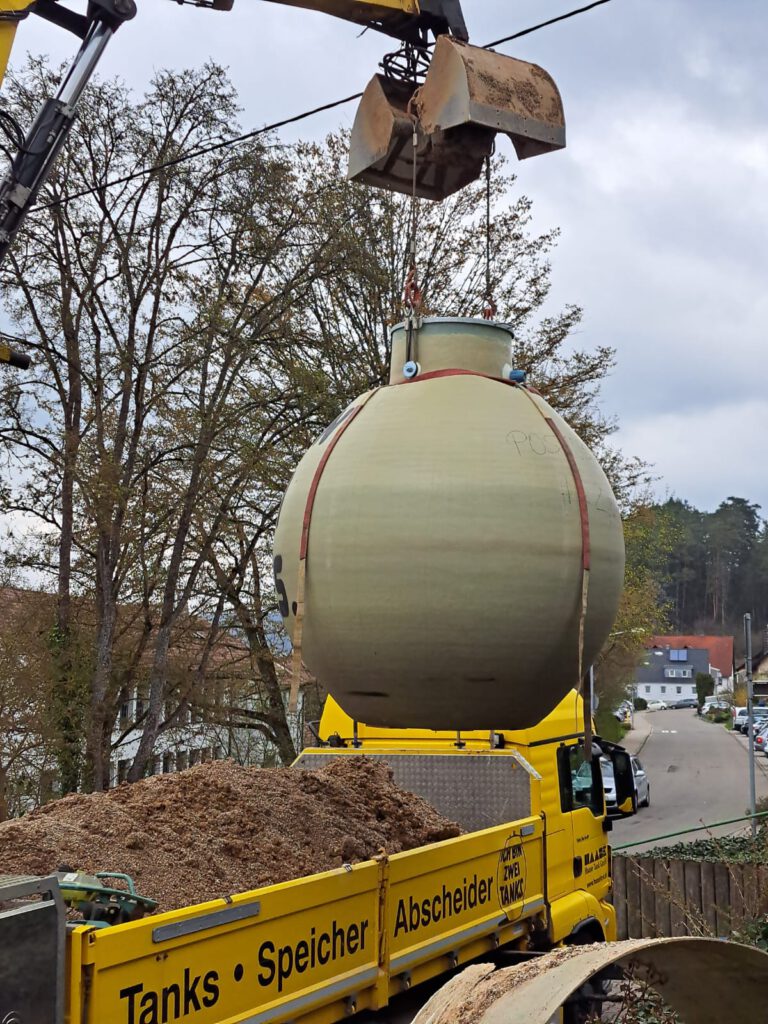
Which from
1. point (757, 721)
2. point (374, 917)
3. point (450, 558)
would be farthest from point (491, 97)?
point (757, 721)

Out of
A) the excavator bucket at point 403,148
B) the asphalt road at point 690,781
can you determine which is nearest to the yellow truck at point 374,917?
the asphalt road at point 690,781

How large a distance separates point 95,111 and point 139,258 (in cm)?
182

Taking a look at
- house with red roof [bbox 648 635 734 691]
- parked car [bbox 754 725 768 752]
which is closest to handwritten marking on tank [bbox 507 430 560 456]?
parked car [bbox 754 725 768 752]

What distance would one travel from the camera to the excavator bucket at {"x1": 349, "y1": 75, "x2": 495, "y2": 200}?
12.0 feet

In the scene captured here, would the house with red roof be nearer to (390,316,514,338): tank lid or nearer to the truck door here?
the truck door

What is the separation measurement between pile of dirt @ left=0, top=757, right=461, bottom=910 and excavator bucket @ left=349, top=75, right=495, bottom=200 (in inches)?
110

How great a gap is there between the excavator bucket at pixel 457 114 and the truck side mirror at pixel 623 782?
4900 mm

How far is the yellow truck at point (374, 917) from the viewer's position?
3184 mm

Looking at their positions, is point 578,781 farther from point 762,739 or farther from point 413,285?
point 762,739

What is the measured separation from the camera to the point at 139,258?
13.2 meters

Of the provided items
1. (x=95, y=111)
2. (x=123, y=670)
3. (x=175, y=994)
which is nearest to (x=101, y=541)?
(x=123, y=670)

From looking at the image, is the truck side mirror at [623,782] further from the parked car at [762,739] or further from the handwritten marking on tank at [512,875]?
the parked car at [762,739]

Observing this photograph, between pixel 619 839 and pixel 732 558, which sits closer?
pixel 619 839

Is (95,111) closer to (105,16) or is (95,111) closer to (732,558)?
(105,16)
